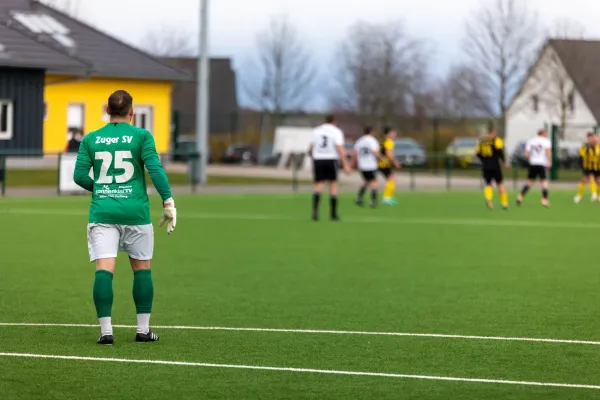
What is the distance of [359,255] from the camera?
56.0 ft

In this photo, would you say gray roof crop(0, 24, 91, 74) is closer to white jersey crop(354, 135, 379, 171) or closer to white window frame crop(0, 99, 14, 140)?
white window frame crop(0, 99, 14, 140)

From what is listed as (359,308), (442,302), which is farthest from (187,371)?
(442,302)

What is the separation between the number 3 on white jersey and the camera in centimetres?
895

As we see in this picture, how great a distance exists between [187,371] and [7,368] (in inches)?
44.4

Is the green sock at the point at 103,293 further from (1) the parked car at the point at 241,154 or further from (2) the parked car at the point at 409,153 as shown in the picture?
(1) the parked car at the point at 241,154

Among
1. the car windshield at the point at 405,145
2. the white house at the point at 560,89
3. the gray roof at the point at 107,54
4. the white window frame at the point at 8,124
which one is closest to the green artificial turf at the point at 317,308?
the white window frame at the point at 8,124

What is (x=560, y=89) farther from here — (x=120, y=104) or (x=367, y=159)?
(x=120, y=104)

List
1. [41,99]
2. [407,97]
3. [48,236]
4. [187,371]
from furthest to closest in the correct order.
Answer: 1. [407,97]
2. [41,99]
3. [48,236]
4. [187,371]

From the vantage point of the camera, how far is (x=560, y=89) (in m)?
65.7

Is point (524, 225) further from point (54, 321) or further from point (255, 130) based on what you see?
point (255, 130)

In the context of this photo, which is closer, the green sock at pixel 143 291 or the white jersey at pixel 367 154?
the green sock at pixel 143 291

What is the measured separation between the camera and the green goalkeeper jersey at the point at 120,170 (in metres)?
8.94

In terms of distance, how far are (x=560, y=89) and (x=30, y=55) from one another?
38.2m

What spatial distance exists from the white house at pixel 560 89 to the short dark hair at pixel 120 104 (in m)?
54.2
